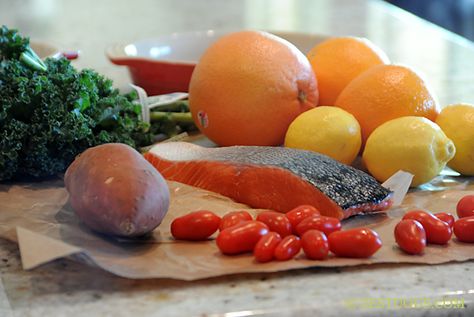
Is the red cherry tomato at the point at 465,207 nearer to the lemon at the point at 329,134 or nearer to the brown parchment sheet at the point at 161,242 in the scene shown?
the brown parchment sheet at the point at 161,242

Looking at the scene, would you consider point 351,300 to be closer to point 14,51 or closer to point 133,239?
point 133,239

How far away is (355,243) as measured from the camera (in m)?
0.98

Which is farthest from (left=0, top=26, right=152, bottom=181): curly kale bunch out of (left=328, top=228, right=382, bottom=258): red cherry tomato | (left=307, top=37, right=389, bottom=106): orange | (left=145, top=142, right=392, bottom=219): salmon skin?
(left=328, top=228, right=382, bottom=258): red cherry tomato

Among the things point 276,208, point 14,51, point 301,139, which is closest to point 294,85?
point 301,139

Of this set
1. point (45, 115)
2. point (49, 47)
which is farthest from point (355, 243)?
point (49, 47)

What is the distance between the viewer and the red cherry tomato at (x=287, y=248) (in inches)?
38.3

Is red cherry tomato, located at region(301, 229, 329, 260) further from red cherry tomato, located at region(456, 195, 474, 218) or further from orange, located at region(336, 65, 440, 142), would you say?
orange, located at region(336, 65, 440, 142)

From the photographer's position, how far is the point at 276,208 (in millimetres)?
1187

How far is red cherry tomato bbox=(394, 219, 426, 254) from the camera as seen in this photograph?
3.30 ft

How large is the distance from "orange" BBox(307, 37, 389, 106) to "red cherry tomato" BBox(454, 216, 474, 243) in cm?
48

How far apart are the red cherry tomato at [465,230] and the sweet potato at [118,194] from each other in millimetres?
368

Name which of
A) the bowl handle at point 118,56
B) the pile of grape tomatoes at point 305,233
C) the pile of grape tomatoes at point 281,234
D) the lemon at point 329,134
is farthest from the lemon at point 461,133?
the bowl handle at point 118,56

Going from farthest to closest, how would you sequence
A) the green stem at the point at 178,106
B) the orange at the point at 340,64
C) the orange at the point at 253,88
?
the green stem at the point at 178,106
the orange at the point at 340,64
the orange at the point at 253,88

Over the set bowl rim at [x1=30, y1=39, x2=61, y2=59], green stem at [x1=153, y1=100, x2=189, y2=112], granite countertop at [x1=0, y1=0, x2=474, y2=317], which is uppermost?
bowl rim at [x1=30, y1=39, x2=61, y2=59]
